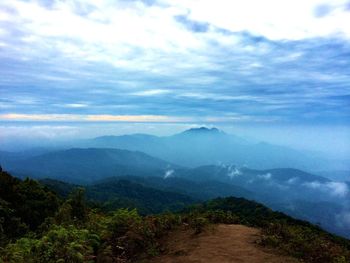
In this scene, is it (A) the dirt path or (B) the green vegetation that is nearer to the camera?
(A) the dirt path

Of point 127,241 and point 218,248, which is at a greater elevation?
point 218,248

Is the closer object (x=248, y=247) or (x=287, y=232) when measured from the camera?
(x=248, y=247)

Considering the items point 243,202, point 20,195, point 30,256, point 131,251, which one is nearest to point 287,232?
point 131,251

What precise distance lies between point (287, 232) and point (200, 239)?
3450mm

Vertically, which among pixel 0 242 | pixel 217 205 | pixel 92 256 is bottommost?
pixel 217 205

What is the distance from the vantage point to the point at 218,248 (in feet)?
39.7

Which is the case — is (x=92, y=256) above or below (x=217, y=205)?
above

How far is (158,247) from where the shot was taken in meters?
12.9

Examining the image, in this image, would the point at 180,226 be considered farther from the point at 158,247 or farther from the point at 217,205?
the point at 217,205

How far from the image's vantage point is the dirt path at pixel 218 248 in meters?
11.1

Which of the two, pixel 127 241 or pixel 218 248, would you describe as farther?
pixel 127 241

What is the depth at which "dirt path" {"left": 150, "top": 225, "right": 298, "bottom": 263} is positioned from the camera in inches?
436

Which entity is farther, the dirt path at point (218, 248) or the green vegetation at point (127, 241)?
the green vegetation at point (127, 241)

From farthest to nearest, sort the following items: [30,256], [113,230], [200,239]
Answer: [113,230] < [200,239] < [30,256]
